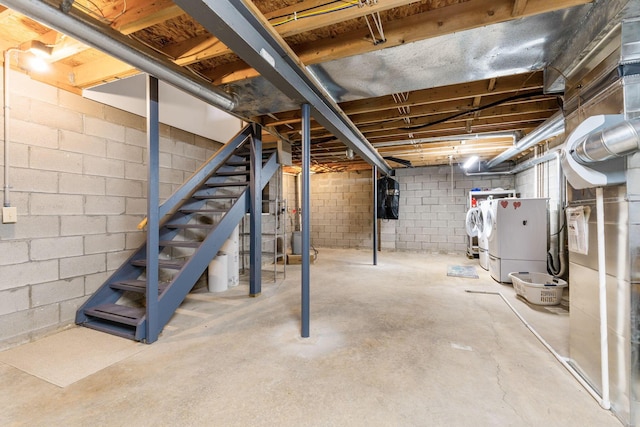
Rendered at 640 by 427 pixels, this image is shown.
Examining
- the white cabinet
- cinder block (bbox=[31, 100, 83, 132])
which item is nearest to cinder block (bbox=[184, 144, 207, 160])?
cinder block (bbox=[31, 100, 83, 132])

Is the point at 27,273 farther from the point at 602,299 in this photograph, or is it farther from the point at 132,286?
the point at 602,299

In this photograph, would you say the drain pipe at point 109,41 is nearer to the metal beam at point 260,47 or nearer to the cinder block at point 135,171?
the metal beam at point 260,47

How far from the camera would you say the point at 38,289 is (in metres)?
2.25

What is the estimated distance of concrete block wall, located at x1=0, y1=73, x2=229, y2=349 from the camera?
2.15 meters

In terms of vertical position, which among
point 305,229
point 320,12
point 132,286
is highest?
point 320,12

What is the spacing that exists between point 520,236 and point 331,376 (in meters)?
3.72

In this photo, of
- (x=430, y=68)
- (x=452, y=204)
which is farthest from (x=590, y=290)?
(x=452, y=204)

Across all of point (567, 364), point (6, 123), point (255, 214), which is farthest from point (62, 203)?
point (567, 364)

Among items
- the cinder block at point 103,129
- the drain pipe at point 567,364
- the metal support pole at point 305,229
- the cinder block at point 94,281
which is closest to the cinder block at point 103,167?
the cinder block at point 103,129

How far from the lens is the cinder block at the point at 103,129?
2.59 metres

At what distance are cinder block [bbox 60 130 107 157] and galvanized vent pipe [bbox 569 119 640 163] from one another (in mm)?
3810

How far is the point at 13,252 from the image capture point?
2.12 m

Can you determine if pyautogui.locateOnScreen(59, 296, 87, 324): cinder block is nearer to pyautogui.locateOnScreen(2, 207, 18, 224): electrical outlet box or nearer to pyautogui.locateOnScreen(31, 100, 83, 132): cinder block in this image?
pyautogui.locateOnScreen(2, 207, 18, 224): electrical outlet box

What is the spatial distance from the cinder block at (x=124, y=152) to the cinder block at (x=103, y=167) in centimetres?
6
